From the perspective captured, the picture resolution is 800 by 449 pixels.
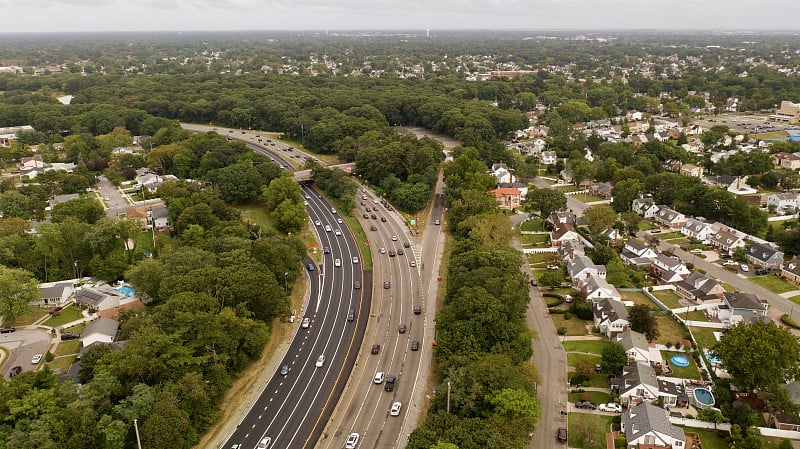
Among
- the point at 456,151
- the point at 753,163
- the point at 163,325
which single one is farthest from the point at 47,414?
the point at 753,163

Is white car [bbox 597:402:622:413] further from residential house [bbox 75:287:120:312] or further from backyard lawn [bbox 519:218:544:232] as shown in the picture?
residential house [bbox 75:287:120:312]

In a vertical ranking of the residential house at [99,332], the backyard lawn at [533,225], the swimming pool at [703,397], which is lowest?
the swimming pool at [703,397]

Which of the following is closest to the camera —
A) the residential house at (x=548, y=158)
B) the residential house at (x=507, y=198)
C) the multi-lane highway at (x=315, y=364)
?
the multi-lane highway at (x=315, y=364)

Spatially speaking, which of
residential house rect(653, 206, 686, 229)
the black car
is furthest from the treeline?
the black car

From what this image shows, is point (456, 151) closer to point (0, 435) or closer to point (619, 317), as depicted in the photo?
point (619, 317)

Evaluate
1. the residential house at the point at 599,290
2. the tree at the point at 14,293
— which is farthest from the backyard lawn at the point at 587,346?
the tree at the point at 14,293

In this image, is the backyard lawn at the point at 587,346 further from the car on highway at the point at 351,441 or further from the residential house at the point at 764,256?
the residential house at the point at 764,256
